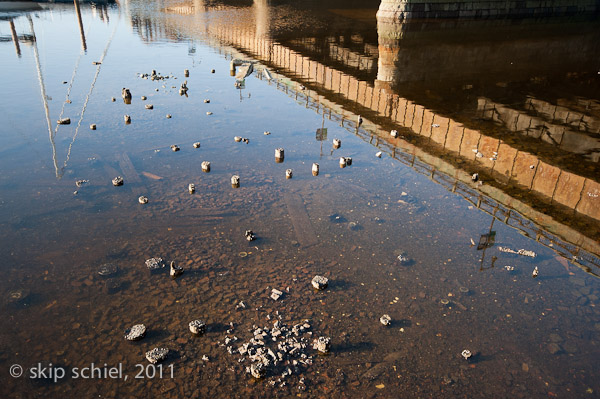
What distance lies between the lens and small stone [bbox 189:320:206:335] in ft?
24.1

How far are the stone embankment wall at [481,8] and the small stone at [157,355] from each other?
161 feet

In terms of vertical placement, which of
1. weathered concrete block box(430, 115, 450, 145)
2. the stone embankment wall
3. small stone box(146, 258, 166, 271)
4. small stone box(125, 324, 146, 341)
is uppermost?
the stone embankment wall

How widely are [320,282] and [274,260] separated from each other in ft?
4.65

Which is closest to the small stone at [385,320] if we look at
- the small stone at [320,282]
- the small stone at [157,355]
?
the small stone at [320,282]

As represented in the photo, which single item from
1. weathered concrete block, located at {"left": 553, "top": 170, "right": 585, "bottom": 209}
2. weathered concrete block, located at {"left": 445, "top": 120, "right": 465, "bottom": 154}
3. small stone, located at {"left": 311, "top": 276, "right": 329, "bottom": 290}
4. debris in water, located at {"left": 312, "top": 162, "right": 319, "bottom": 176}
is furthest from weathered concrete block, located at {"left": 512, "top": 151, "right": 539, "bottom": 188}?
small stone, located at {"left": 311, "top": 276, "right": 329, "bottom": 290}

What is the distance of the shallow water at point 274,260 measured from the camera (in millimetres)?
6855

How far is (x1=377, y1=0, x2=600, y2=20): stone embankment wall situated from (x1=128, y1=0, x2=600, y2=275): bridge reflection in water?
2.34 meters

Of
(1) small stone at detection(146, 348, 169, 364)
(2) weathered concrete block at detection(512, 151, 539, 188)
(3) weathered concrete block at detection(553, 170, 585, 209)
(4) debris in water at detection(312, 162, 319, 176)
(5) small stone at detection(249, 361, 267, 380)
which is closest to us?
(5) small stone at detection(249, 361, 267, 380)

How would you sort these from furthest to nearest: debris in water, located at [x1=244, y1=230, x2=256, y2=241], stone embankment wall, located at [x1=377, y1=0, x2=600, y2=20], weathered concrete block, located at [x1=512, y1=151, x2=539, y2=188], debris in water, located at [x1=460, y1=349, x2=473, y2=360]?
stone embankment wall, located at [x1=377, y1=0, x2=600, y2=20]
weathered concrete block, located at [x1=512, y1=151, x2=539, y2=188]
debris in water, located at [x1=244, y1=230, x2=256, y2=241]
debris in water, located at [x1=460, y1=349, x2=473, y2=360]

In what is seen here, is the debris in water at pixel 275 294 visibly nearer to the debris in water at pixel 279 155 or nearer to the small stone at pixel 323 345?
the small stone at pixel 323 345

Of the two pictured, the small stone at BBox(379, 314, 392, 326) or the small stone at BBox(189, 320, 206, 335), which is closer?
the small stone at BBox(189, 320, 206, 335)

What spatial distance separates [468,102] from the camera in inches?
840

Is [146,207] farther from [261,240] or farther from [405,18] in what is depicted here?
[405,18]

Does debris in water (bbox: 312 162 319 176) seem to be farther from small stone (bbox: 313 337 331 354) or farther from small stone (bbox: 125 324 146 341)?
small stone (bbox: 125 324 146 341)
